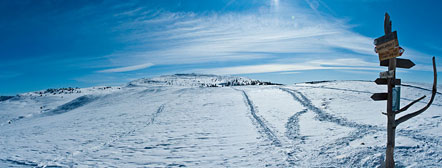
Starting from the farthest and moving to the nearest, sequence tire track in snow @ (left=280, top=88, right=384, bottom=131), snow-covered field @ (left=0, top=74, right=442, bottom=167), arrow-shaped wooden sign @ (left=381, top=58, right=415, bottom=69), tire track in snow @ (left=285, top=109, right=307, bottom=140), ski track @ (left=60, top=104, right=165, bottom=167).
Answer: tire track in snow @ (left=280, top=88, right=384, bottom=131)
tire track in snow @ (left=285, top=109, right=307, bottom=140)
ski track @ (left=60, top=104, right=165, bottom=167)
snow-covered field @ (left=0, top=74, right=442, bottom=167)
arrow-shaped wooden sign @ (left=381, top=58, right=415, bottom=69)

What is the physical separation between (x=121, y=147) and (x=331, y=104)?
12184mm

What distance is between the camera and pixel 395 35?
4879 millimetres

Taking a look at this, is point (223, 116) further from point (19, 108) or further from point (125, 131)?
point (19, 108)

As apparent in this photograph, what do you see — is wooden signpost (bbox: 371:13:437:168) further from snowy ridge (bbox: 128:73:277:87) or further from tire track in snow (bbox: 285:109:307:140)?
snowy ridge (bbox: 128:73:277:87)

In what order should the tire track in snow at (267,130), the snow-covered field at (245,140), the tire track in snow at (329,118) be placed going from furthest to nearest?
the tire track in snow at (329,118), the tire track in snow at (267,130), the snow-covered field at (245,140)

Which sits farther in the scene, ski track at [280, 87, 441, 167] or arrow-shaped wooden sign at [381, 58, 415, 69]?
ski track at [280, 87, 441, 167]

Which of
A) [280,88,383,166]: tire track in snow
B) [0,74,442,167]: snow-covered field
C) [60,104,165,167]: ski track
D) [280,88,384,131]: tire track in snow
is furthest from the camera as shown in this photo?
[280,88,384,131]: tire track in snow

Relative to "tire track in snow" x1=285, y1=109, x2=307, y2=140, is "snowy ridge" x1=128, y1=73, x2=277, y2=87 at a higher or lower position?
higher

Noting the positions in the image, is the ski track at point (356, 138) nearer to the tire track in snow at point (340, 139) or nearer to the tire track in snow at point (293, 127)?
the tire track in snow at point (340, 139)

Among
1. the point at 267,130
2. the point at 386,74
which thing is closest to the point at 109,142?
the point at 267,130

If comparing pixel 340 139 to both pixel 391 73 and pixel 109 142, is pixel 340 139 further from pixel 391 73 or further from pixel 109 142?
pixel 109 142

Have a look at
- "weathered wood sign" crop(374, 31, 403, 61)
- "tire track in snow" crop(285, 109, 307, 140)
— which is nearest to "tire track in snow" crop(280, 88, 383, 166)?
"tire track in snow" crop(285, 109, 307, 140)

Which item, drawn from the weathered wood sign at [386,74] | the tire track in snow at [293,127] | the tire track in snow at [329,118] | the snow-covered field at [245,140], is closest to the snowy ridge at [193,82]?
the tire track in snow at [329,118]

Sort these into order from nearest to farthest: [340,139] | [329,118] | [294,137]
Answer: [340,139] → [294,137] → [329,118]
